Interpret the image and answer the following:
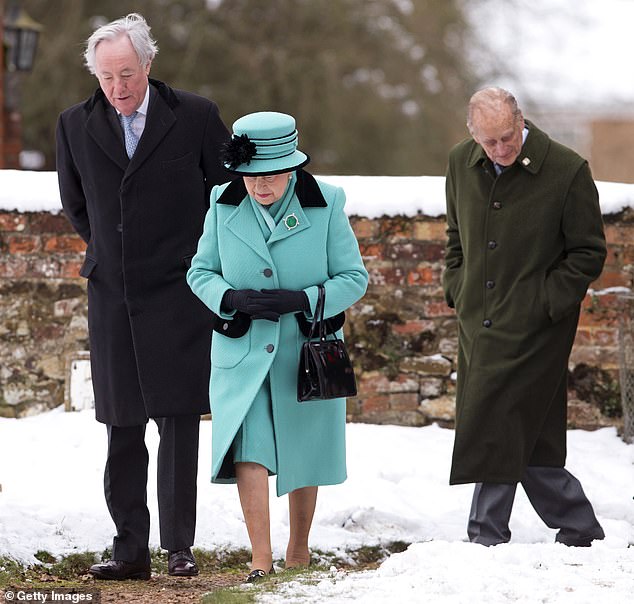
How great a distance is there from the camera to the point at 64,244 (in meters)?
6.95

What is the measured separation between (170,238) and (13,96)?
28.4ft

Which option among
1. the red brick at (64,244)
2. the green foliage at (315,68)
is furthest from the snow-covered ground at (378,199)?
the green foliage at (315,68)

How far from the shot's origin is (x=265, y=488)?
439 centimetres

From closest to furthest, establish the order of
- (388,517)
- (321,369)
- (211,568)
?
(321,369) → (211,568) → (388,517)

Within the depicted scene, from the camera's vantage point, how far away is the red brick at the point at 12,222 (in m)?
6.89

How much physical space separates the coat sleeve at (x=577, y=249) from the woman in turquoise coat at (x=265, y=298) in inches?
27.6

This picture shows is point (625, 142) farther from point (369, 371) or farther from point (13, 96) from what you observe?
point (369, 371)

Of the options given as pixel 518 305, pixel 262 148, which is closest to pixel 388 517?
pixel 518 305

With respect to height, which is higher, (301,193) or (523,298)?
(301,193)

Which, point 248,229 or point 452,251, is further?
point 452,251

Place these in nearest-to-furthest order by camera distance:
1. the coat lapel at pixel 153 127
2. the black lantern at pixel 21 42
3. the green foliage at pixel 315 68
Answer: the coat lapel at pixel 153 127, the black lantern at pixel 21 42, the green foliage at pixel 315 68

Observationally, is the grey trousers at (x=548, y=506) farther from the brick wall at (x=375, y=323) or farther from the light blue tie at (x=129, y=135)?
the brick wall at (x=375, y=323)

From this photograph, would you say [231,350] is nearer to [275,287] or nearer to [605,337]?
[275,287]

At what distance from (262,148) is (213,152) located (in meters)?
0.47
